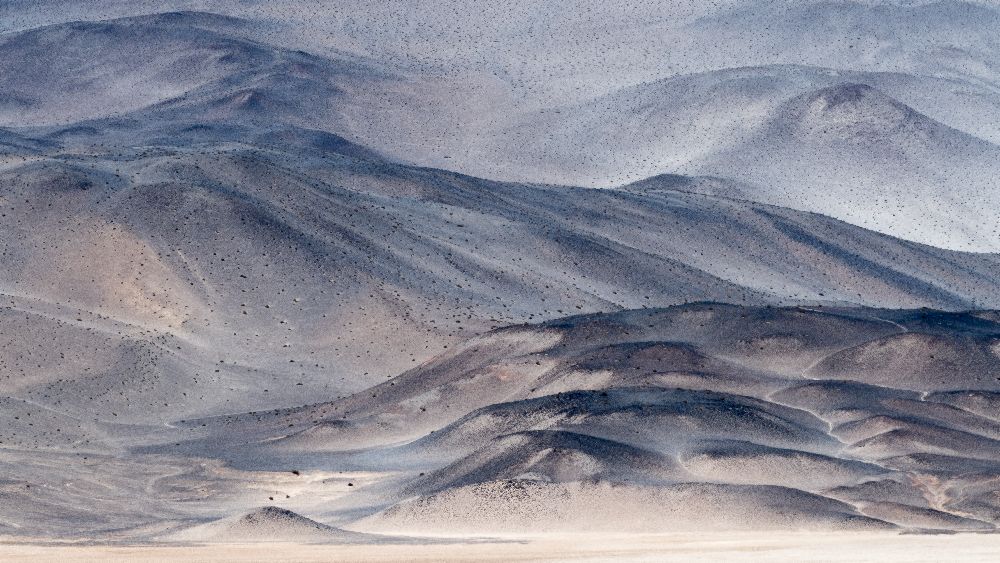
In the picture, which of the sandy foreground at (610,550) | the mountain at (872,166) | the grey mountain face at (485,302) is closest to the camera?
the sandy foreground at (610,550)

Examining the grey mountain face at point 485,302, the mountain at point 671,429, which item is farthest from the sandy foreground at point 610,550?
the mountain at point 671,429

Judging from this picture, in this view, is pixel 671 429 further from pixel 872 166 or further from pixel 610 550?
pixel 872 166

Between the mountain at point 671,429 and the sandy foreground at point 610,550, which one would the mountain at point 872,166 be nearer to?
the mountain at point 671,429

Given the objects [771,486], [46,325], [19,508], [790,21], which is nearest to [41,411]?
[46,325]

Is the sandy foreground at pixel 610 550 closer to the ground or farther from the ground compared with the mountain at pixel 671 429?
closer to the ground

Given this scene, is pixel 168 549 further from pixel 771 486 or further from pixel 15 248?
pixel 15 248

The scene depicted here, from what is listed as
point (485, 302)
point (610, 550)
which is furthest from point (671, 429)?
point (485, 302)

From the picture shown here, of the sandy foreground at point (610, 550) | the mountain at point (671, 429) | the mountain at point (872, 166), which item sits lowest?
the sandy foreground at point (610, 550)
